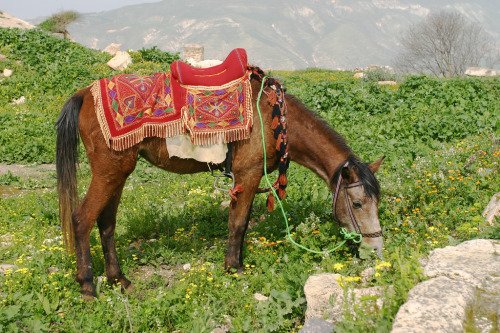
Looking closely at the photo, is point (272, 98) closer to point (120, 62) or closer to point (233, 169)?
point (233, 169)

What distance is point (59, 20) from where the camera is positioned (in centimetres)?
2556

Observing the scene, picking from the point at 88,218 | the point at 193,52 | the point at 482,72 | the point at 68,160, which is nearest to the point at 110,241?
the point at 88,218

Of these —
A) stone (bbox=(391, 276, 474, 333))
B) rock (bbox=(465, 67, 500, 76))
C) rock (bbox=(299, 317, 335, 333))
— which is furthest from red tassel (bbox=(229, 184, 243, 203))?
rock (bbox=(465, 67, 500, 76))

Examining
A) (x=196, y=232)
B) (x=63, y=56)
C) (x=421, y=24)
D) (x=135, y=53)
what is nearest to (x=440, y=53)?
(x=421, y=24)

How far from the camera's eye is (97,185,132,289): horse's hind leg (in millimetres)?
4781

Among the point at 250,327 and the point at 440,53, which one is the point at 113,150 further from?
the point at 440,53

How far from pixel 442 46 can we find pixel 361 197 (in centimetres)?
4495

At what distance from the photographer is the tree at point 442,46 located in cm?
4309

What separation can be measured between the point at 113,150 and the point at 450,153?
19.7ft

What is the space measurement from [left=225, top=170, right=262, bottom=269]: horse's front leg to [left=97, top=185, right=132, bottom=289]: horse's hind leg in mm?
1247

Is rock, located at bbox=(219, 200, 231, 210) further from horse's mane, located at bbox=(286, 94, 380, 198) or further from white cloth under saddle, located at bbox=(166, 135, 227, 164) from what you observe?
horse's mane, located at bbox=(286, 94, 380, 198)

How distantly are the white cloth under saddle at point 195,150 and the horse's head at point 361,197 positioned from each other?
134cm

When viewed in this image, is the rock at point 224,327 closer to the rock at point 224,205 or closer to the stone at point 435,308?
the stone at point 435,308

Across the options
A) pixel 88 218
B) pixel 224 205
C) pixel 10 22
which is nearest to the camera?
pixel 88 218
